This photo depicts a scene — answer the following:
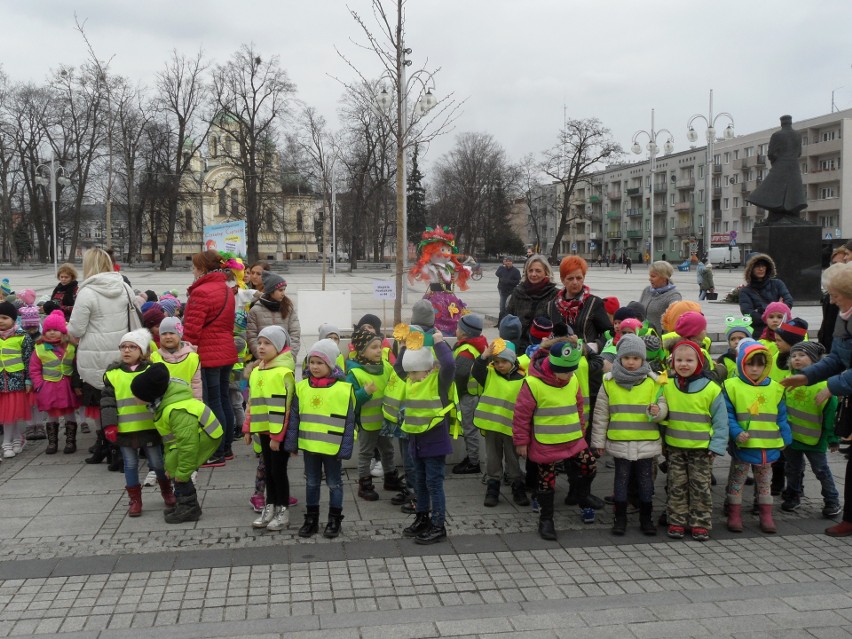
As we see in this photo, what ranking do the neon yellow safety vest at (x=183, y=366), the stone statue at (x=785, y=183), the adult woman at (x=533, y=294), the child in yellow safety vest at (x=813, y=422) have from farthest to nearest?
1. the stone statue at (x=785, y=183)
2. the adult woman at (x=533, y=294)
3. the neon yellow safety vest at (x=183, y=366)
4. the child in yellow safety vest at (x=813, y=422)

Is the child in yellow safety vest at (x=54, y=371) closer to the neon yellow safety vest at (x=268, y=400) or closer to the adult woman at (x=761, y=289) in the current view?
the neon yellow safety vest at (x=268, y=400)

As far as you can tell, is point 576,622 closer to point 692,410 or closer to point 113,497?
point 692,410

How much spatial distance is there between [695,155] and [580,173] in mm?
28197

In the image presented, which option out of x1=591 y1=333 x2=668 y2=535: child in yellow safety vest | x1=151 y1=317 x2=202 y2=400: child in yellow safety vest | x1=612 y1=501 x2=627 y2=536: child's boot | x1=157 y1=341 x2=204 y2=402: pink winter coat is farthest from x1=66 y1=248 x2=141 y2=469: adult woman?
x1=612 y1=501 x2=627 y2=536: child's boot

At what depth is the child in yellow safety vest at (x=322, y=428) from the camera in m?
5.11

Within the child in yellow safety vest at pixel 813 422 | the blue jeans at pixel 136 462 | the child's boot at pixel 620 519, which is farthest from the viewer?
the child in yellow safety vest at pixel 813 422

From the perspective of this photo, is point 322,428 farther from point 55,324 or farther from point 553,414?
point 55,324

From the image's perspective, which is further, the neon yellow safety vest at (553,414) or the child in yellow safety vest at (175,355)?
the child in yellow safety vest at (175,355)

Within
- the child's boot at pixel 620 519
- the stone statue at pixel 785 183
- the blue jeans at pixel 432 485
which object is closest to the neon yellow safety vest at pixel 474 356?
the blue jeans at pixel 432 485

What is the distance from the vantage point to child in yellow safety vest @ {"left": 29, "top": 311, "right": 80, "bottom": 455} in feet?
23.5

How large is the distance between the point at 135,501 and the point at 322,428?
1.68m

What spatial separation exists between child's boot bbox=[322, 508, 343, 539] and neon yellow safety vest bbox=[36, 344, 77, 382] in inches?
138

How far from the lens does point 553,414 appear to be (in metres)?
5.22

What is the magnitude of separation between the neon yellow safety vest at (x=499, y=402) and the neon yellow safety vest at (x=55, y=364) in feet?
13.6
